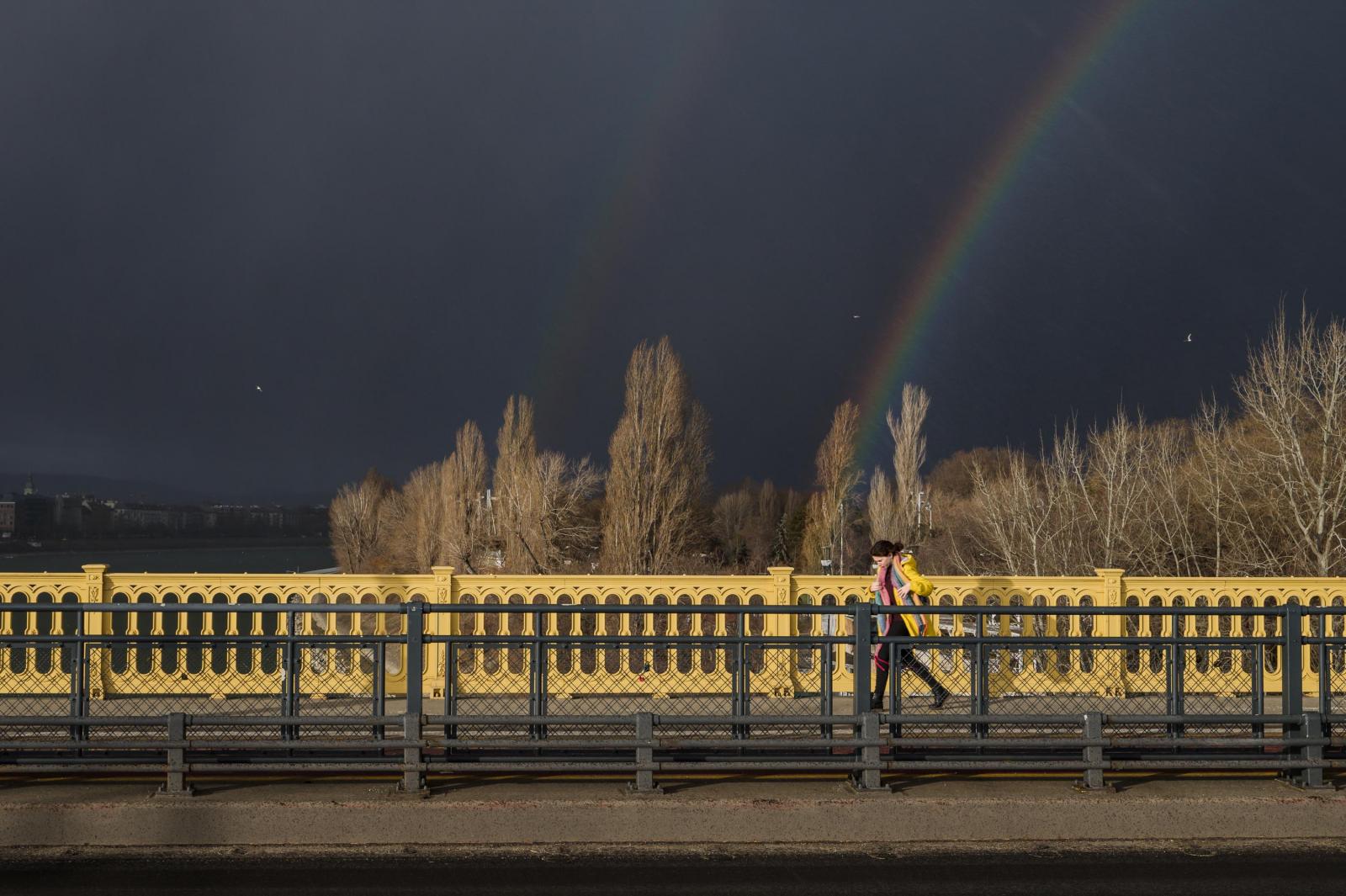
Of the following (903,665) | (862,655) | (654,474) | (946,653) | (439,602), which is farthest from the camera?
(654,474)

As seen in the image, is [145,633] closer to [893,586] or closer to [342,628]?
[342,628]

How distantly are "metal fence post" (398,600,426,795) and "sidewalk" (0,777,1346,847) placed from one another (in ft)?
0.53

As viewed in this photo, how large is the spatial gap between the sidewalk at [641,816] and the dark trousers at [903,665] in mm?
1019

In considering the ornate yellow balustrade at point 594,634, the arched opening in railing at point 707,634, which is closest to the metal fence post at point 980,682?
the ornate yellow balustrade at point 594,634

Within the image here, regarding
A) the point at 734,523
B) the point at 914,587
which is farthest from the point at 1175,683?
the point at 734,523

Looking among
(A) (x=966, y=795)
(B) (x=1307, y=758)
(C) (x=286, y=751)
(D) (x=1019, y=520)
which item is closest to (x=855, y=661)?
(A) (x=966, y=795)

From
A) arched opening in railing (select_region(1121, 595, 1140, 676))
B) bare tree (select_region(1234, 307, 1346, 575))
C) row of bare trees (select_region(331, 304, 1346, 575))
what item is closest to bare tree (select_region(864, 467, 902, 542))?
row of bare trees (select_region(331, 304, 1346, 575))

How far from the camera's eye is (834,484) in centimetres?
6059

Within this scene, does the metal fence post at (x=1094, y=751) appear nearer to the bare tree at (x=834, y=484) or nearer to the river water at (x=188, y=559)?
the bare tree at (x=834, y=484)

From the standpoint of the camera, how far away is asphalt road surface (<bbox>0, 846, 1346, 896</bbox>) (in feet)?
22.6

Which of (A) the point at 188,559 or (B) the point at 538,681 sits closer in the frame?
(B) the point at 538,681

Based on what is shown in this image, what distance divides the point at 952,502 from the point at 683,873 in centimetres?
6948

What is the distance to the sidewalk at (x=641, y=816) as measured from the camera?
24.7ft

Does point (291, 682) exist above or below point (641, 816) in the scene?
above
